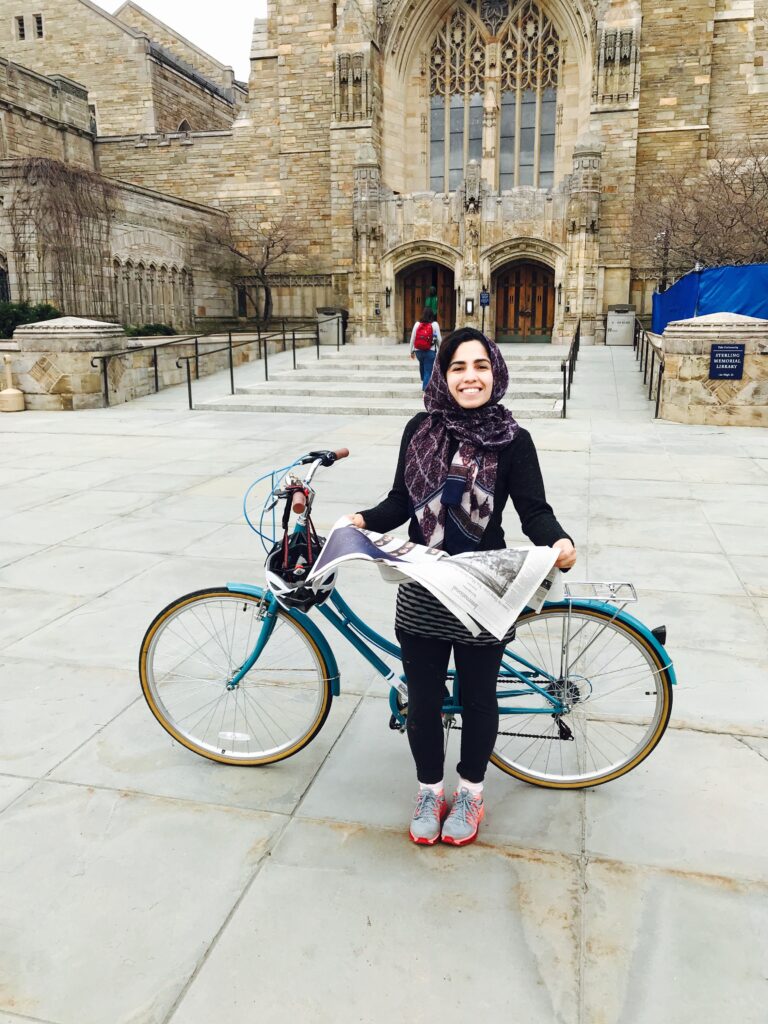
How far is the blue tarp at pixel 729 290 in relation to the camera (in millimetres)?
13977

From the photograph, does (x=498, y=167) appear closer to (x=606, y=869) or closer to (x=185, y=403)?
(x=185, y=403)

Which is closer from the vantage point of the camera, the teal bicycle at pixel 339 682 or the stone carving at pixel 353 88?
the teal bicycle at pixel 339 682

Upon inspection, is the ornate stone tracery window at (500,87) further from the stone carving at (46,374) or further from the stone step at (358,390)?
the stone carving at (46,374)

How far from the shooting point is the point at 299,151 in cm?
2811

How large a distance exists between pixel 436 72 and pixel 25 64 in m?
17.4

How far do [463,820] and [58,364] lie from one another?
43.8ft

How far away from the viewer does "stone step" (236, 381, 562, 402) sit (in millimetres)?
14798

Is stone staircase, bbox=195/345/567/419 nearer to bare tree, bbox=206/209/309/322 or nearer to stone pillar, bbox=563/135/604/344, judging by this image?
stone pillar, bbox=563/135/604/344

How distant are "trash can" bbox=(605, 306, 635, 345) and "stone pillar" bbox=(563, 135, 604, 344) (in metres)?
0.69

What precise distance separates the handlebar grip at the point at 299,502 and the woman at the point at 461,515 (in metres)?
0.36

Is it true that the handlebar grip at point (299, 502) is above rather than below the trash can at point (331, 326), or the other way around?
below

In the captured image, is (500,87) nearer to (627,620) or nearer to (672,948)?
(627,620)

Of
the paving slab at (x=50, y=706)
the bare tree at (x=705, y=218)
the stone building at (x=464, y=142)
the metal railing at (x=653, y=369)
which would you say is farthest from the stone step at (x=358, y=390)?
the paving slab at (x=50, y=706)

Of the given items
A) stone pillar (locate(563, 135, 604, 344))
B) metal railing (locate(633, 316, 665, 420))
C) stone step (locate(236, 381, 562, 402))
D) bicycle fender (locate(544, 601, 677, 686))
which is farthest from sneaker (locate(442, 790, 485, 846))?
Answer: stone pillar (locate(563, 135, 604, 344))
